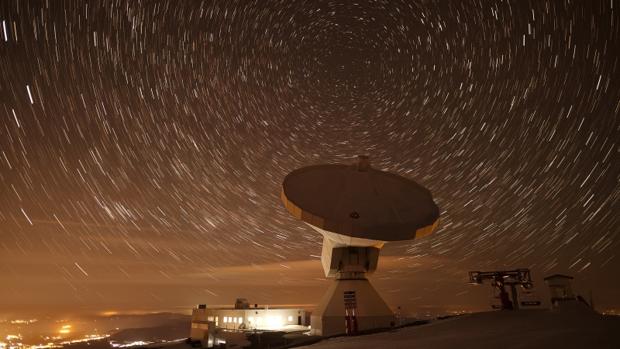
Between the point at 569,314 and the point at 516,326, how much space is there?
286cm

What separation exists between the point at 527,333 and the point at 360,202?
12.3 m

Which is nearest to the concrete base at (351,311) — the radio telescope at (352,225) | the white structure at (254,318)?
the radio telescope at (352,225)

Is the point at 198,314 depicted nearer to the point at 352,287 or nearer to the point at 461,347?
the point at 352,287

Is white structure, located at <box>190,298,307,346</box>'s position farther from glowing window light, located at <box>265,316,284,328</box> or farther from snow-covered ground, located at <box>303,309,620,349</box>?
snow-covered ground, located at <box>303,309,620,349</box>

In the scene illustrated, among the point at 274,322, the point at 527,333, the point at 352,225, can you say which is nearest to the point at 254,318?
the point at 274,322

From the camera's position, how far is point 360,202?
2319 cm

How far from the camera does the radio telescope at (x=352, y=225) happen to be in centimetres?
2136

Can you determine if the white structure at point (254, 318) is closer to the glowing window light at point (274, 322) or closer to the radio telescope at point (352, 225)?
the glowing window light at point (274, 322)

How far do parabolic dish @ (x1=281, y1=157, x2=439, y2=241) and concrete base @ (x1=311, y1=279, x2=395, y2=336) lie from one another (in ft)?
12.2

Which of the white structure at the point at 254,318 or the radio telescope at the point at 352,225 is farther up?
the radio telescope at the point at 352,225

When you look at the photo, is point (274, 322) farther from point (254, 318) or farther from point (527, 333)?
point (527, 333)

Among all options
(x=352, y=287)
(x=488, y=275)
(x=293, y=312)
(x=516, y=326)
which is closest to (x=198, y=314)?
(x=293, y=312)

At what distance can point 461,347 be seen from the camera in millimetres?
10992

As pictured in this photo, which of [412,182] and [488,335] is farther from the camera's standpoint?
[412,182]
